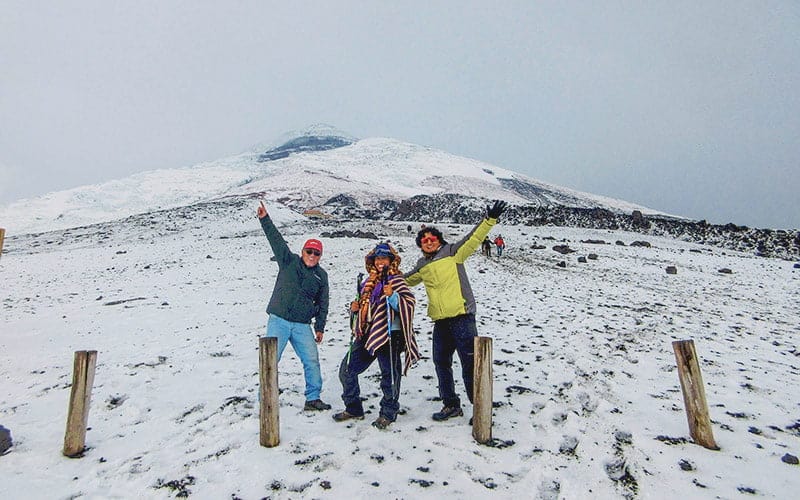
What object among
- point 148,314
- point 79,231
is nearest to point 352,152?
point 79,231

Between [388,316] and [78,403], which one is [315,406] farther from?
[78,403]

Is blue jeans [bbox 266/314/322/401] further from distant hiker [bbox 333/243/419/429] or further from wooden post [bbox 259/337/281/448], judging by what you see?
wooden post [bbox 259/337/281/448]

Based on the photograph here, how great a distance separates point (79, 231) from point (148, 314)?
35321 millimetres

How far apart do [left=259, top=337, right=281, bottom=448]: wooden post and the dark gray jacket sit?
96 centimetres

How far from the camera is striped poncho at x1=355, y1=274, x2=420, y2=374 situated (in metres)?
5.33

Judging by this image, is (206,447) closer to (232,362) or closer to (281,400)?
(281,400)

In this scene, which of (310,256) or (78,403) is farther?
(310,256)

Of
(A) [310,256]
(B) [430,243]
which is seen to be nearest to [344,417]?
(A) [310,256]

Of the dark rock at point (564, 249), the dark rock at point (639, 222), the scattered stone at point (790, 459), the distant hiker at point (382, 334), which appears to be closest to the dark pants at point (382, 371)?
the distant hiker at point (382, 334)

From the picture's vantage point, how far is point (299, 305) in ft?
18.9

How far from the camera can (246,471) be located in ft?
14.1

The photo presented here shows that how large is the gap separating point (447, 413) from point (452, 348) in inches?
34.1

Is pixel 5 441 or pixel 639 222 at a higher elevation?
pixel 639 222

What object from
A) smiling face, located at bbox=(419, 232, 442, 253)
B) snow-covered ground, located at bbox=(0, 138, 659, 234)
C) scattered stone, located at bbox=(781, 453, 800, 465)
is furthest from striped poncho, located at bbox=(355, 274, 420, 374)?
snow-covered ground, located at bbox=(0, 138, 659, 234)
